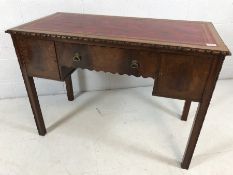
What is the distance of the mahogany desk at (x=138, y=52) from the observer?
94 cm

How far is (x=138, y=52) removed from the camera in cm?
99

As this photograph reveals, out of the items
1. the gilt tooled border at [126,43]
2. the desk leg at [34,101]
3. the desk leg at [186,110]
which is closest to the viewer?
the gilt tooled border at [126,43]

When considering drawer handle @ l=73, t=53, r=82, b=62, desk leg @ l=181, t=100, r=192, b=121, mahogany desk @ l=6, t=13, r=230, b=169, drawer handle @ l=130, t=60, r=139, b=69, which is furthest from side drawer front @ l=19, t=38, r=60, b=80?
desk leg @ l=181, t=100, r=192, b=121

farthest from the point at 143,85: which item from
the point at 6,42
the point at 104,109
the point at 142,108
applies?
the point at 6,42

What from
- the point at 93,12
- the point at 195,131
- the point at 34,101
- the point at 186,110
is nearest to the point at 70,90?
the point at 34,101

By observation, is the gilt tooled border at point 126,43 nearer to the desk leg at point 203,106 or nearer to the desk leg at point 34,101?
the desk leg at point 203,106

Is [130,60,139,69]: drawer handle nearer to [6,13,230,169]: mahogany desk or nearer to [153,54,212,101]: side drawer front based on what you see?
[6,13,230,169]: mahogany desk

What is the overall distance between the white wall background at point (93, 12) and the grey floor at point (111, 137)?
0.35 feet

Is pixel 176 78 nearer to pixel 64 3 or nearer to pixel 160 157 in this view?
pixel 160 157

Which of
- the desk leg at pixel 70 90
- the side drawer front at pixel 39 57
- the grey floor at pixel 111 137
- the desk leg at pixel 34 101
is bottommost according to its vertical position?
the grey floor at pixel 111 137

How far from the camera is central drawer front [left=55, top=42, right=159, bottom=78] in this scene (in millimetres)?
998

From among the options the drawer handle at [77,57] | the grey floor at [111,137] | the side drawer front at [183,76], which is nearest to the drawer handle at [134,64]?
the side drawer front at [183,76]

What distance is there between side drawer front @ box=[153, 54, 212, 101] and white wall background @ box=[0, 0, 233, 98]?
83 cm

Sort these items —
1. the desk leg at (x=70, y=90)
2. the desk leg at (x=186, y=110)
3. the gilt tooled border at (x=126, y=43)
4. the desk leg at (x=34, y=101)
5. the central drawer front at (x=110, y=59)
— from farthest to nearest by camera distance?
the desk leg at (x=70, y=90)
the desk leg at (x=186, y=110)
the desk leg at (x=34, y=101)
the central drawer front at (x=110, y=59)
the gilt tooled border at (x=126, y=43)
